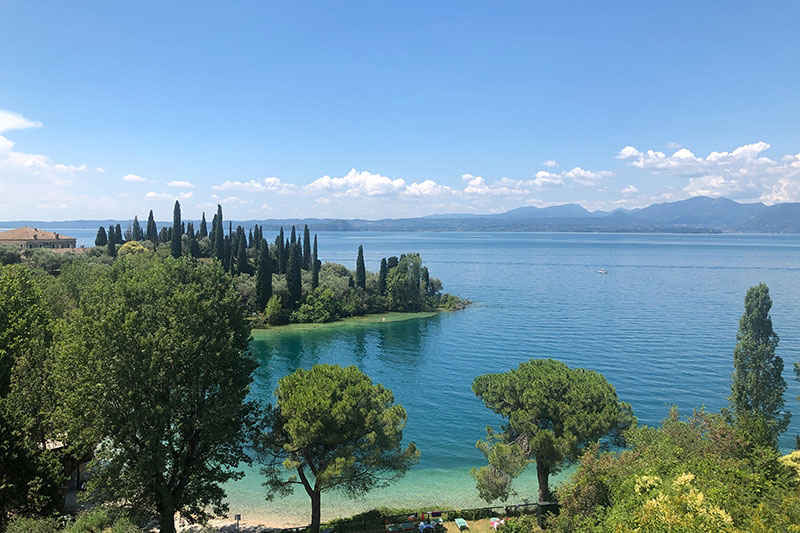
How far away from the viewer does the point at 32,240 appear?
92.9 meters

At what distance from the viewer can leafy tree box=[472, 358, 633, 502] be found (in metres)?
23.1

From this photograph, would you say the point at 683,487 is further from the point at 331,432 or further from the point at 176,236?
the point at 176,236

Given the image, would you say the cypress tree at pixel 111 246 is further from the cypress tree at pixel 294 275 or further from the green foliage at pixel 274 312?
the green foliage at pixel 274 312

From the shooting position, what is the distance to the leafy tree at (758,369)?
111 ft

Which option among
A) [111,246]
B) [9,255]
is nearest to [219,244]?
[111,246]

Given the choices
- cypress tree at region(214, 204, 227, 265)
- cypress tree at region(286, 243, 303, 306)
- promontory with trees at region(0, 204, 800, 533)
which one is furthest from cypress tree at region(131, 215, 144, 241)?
promontory with trees at region(0, 204, 800, 533)

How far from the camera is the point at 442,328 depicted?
256ft

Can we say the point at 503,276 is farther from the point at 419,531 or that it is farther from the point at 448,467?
the point at 419,531

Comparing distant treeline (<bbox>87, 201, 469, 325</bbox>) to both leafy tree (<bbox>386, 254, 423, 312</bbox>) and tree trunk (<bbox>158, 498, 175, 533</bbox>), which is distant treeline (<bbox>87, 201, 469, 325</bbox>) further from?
tree trunk (<bbox>158, 498, 175, 533</bbox>)

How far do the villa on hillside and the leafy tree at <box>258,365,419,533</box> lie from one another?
300 feet

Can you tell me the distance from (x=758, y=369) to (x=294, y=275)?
66.3 meters

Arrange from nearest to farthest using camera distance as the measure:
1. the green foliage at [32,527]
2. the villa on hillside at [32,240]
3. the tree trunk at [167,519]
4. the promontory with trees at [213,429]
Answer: the green foliage at [32,527] → the promontory with trees at [213,429] → the tree trunk at [167,519] → the villa on hillside at [32,240]

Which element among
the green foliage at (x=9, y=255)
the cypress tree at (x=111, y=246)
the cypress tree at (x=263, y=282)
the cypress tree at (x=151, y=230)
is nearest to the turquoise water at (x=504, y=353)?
the cypress tree at (x=263, y=282)

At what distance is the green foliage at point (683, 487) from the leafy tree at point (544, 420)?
191cm
